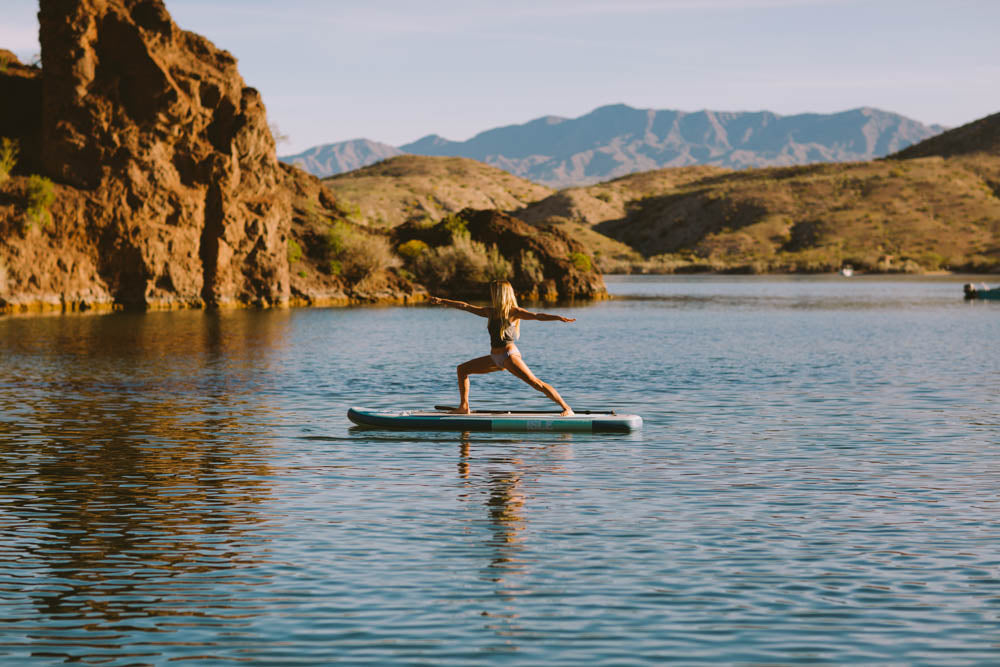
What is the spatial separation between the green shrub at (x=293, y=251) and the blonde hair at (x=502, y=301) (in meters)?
69.4

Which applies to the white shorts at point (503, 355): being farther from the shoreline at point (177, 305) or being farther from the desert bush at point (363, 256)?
the desert bush at point (363, 256)

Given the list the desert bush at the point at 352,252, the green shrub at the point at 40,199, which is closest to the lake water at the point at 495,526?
the green shrub at the point at 40,199

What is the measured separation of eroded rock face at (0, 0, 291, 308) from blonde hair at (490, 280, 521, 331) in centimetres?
5022

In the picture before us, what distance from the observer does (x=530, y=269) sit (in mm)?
102188

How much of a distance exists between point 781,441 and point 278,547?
10.7 meters

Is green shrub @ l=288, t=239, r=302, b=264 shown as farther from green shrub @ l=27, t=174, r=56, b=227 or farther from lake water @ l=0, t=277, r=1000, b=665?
lake water @ l=0, t=277, r=1000, b=665

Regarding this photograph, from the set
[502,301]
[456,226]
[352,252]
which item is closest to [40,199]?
[352,252]

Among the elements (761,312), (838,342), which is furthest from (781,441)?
(761,312)

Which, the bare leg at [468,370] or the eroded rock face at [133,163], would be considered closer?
the bare leg at [468,370]

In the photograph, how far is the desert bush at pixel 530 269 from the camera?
335ft

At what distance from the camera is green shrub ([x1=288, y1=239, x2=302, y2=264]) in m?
88.4

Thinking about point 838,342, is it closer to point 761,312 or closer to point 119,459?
point 761,312

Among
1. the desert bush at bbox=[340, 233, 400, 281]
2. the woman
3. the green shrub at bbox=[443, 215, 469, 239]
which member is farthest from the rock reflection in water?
the green shrub at bbox=[443, 215, 469, 239]

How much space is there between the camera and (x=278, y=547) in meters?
12.2
